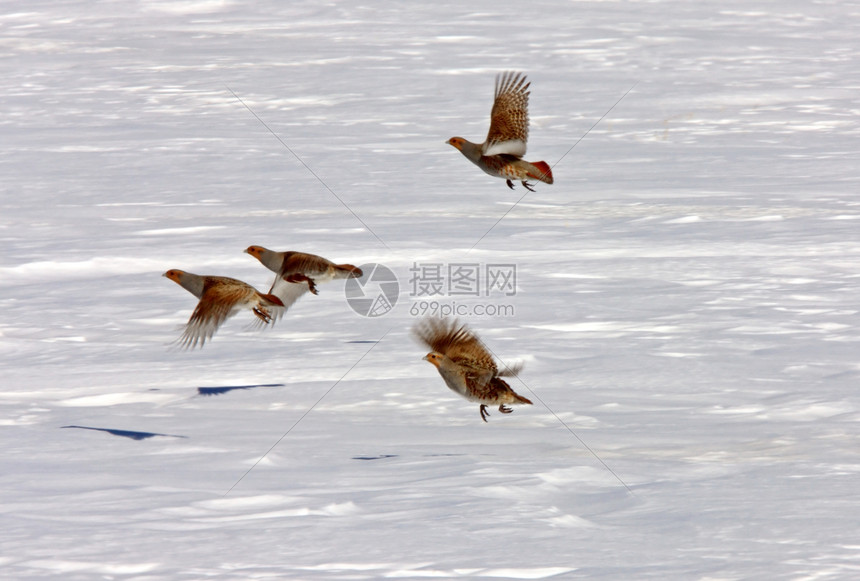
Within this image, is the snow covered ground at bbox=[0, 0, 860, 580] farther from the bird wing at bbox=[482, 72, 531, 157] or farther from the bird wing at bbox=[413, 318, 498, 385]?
the bird wing at bbox=[482, 72, 531, 157]

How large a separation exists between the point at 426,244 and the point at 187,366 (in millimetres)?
2815

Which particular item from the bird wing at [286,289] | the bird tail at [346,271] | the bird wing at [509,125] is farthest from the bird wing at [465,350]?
the bird wing at [509,125]

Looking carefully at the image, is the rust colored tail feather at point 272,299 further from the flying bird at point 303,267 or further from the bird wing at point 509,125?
the bird wing at point 509,125

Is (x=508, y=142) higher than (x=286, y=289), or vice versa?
(x=508, y=142)

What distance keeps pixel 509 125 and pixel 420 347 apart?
4.66 ft

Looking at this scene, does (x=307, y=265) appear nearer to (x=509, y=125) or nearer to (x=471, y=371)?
(x=471, y=371)

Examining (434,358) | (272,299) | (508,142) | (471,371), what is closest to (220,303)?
(272,299)

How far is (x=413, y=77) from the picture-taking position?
50.9ft

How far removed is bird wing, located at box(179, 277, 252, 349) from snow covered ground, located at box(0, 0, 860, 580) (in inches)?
15.5

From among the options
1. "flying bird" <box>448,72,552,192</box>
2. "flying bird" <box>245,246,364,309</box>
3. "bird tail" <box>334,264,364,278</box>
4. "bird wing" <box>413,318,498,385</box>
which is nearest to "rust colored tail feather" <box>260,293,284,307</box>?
"flying bird" <box>245,246,364,309</box>

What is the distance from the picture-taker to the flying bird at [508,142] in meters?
6.07

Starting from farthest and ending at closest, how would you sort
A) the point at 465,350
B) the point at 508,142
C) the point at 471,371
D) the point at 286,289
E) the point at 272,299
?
the point at 508,142 < the point at 286,289 < the point at 272,299 < the point at 465,350 < the point at 471,371

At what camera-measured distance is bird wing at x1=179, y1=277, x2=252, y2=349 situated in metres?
4.42

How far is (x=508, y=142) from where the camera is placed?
6.06 meters
